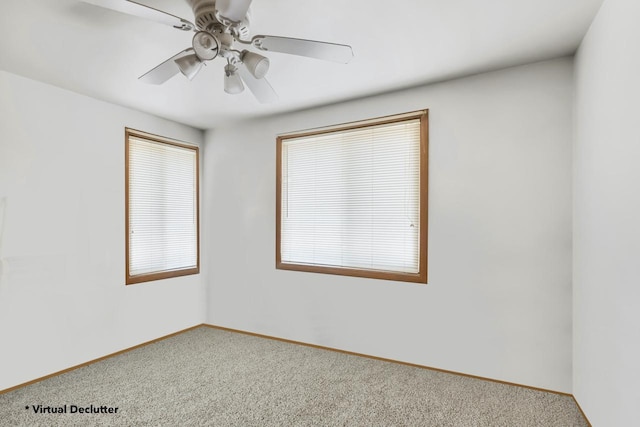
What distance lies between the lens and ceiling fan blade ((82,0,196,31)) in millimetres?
1385

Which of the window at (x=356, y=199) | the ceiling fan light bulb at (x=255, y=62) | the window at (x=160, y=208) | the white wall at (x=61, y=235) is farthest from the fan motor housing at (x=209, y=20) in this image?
the window at (x=160, y=208)

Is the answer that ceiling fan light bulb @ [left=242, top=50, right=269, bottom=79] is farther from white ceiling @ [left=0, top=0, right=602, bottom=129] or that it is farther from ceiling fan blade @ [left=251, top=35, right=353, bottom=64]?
white ceiling @ [left=0, top=0, right=602, bottom=129]

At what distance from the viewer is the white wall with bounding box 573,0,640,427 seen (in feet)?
4.97

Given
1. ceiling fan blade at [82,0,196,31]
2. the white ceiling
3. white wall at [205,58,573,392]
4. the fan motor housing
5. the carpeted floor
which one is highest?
the white ceiling

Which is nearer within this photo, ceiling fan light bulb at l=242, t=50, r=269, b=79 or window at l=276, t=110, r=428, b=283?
ceiling fan light bulb at l=242, t=50, r=269, b=79

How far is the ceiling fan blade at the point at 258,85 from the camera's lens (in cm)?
205

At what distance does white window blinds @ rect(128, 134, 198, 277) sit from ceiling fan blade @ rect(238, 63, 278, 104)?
205cm

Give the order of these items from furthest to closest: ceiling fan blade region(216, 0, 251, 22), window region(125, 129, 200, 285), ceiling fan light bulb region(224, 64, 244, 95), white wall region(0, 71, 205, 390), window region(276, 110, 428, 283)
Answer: window region(125, 129, 200, 285) < window region(276, 110, 428, 283) < white wall region(0, 71, 205, 390) < ceiling fan light bulb region(224, 64, 244, 95) < ceiling fan blade region(216, 0, 251, 22)

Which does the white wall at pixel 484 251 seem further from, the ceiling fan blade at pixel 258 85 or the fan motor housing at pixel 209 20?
the fan motor housing at pixel 209 20

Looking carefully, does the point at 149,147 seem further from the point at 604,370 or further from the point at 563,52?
the point at 604,370

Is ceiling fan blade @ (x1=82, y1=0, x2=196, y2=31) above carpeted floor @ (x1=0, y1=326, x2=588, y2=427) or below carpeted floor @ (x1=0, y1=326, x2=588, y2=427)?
above

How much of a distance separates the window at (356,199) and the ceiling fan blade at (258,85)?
3.92ft

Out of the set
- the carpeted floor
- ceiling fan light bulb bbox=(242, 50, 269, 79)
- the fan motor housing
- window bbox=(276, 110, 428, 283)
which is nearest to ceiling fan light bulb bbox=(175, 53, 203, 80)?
the fan motor housing

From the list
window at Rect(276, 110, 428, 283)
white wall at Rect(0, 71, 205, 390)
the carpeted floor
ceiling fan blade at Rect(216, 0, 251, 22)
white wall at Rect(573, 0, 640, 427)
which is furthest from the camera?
window at Rect(276, 110, 428, 283)
